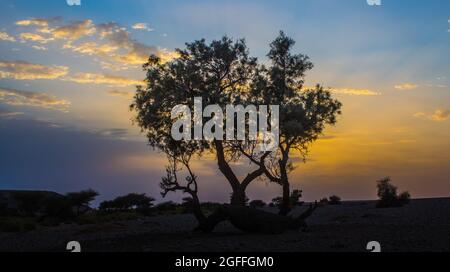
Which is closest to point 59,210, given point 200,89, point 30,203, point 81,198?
point 81,198

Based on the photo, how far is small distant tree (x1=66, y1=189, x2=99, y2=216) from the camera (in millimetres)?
60656

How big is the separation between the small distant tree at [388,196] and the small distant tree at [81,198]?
3374cm

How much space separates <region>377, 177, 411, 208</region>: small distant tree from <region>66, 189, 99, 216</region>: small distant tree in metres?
33.7

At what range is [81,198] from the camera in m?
61.4

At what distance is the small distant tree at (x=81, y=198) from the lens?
6066 cm

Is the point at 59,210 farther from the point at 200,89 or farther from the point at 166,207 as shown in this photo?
the point at 200,89

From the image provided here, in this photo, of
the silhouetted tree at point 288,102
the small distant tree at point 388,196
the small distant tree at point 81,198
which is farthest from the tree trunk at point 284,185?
the small distant tree at point 81,198

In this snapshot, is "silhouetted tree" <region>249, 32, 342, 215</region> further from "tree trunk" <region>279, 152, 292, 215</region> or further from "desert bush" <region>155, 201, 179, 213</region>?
"desert bush" <region>155, 201, 179, 213</region>

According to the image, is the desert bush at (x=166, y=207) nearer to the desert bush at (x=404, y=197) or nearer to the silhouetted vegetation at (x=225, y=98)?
the desert bush at (x=404, y=197)

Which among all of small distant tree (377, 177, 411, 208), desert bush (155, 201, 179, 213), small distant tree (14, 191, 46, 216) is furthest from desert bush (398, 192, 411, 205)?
small distant tree (14, 191, 46, 216)

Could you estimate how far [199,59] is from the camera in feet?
94.4

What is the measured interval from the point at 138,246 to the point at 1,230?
2225 cm
